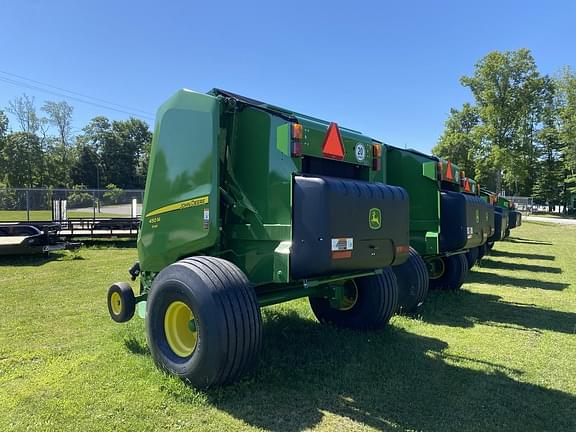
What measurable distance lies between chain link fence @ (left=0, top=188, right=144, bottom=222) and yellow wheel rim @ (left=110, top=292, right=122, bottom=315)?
44.1 ft

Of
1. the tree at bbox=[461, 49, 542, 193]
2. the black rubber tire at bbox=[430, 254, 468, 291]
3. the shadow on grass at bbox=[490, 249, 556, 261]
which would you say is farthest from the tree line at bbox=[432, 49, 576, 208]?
the black rubber tire at bbox=[430, 254, 468, 291]

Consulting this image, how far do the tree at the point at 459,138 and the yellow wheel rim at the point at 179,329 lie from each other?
1919 inches

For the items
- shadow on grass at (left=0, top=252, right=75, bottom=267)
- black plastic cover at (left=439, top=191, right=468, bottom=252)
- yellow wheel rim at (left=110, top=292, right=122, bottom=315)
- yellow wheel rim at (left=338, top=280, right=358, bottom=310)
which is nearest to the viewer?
yellow wheel rim at (left=110, top=292, right=122, bottom=315)

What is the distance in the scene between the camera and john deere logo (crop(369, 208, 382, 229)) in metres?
3.84

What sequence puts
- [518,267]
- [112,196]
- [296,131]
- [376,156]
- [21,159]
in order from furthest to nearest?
[21,159], [112,196], [518,267], [376,156], [296,131]

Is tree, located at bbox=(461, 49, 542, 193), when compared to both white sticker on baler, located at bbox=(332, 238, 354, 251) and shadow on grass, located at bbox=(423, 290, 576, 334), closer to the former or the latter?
shadow on grass, located at bbox=(423, 290, 576, 334)

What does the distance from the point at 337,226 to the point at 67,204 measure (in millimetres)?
17784

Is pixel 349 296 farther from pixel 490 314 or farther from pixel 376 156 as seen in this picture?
pixel 490 314

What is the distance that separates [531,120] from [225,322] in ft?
153

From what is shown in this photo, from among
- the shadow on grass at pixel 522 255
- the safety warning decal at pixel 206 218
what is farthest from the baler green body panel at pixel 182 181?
the shadow on grass at pixel 522 255

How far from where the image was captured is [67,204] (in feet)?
62.1

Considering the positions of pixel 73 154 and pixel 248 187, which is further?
pixel 73 154

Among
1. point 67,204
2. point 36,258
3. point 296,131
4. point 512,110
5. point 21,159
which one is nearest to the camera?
point 296,131

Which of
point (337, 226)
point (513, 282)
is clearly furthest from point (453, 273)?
point (337, 226)
